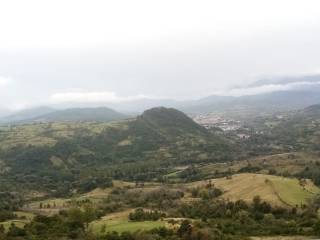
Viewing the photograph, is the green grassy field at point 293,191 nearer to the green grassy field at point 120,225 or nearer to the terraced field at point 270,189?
the terraced field at point 270,189

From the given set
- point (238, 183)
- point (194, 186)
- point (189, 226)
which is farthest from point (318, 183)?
point (189, 226)

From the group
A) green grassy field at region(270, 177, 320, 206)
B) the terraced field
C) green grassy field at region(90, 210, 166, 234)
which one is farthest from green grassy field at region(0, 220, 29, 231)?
green grassy field at region(270, 177, 320, 206)

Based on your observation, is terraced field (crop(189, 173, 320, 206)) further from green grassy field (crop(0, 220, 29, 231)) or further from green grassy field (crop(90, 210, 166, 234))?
green grassy field (crop(0, 220, 29, 231))

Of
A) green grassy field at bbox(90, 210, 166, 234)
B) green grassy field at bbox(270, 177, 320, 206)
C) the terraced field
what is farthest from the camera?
the terraced field

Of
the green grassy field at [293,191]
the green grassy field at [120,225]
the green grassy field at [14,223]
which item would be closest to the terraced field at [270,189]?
the green grassy field at [293,191]

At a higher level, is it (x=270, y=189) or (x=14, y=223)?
(x=14, y=223)

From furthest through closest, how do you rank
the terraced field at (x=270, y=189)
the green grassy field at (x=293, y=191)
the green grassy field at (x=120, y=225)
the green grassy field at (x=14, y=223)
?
1. the terraced field at (x=270, y=189)
2. the green grassy field at (x=293, y=191)
3. the green grassy field at (x=14, y=223)
4. the green grassy field at (x=120, y=225)

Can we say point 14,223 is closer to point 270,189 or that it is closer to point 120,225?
point 120,225

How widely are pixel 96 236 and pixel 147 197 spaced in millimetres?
61445

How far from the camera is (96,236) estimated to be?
114m

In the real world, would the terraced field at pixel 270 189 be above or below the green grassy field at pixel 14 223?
below

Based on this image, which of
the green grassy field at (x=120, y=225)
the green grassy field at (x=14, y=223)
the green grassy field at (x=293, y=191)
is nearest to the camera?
the green grassy field at (x=120, y=225)

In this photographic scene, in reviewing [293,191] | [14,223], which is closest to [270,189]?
[293,191]

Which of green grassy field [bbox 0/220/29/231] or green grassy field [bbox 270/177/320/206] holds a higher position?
green grassy field [bbox 0/220/29/231]
